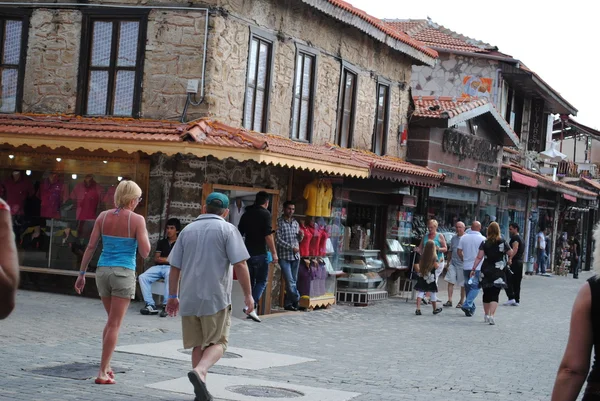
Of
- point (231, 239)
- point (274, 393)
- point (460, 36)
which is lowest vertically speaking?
point (274, 393)

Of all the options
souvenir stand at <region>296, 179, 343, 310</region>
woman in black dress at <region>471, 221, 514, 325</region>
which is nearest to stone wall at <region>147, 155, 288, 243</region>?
souvenir stand at <region>296, 179, 343, 310</region>

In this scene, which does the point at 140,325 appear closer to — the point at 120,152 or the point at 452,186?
the point at 120,152

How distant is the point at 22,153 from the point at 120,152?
6.52ft

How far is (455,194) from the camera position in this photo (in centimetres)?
2673

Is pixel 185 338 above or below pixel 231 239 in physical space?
below

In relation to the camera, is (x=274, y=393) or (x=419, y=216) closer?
(x=274, y=393)

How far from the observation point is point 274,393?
8898 mm

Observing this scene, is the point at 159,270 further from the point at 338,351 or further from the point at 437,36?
the point at 437,36

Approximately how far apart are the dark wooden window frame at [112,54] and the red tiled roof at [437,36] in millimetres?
16164

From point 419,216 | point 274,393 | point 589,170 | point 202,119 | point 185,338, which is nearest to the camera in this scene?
point 185,338

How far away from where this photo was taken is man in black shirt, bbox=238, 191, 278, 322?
596 inches

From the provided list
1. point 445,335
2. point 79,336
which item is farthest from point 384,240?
point 79,336

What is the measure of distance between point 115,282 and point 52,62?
8.27 metres

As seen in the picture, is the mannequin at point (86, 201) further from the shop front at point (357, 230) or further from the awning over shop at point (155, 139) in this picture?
the shop front at point (357, 230)
